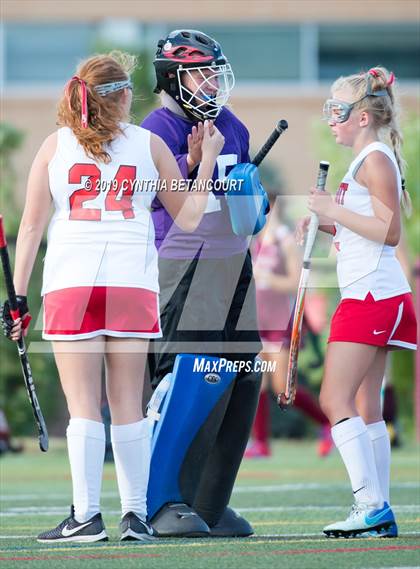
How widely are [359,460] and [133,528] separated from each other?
0.83 meters

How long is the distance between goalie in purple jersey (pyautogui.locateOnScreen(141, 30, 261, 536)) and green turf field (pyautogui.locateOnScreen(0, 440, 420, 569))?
0.96ft

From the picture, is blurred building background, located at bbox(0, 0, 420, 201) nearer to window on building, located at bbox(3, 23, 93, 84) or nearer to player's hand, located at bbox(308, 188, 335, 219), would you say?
window on building, located at bbox(3, 23, 93, 84)

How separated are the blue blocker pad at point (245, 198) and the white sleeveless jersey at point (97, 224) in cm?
46

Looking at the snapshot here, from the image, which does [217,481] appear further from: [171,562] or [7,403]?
[7,403]

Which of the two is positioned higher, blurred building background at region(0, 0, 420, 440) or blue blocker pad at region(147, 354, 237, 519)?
blurred building background at region(0, 0, 420, 440)

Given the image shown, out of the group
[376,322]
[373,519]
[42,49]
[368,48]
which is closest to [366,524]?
[373,519]

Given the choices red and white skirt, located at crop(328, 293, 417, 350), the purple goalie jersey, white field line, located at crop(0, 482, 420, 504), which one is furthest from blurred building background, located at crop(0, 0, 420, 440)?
red and white skirt, located at crop(328, 293, 417, 350)

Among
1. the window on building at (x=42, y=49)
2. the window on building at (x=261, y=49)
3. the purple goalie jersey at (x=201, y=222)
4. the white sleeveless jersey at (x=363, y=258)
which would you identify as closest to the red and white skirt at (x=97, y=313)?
the purple goalie jersey at (x=201, y=222)

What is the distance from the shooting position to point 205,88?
5.78 m

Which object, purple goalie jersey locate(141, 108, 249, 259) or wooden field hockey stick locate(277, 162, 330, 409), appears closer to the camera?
wooden field hockey stick locate(277, 162, 330, 409)

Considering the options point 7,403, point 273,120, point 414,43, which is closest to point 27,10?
point 273,120

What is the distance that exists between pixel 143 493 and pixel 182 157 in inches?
49.9

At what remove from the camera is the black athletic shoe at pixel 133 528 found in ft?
17.5

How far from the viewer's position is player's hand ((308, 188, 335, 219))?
5488 mm
